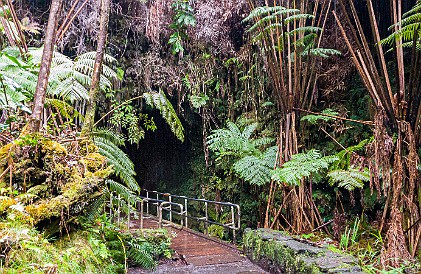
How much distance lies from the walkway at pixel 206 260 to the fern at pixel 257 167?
40.4 inches

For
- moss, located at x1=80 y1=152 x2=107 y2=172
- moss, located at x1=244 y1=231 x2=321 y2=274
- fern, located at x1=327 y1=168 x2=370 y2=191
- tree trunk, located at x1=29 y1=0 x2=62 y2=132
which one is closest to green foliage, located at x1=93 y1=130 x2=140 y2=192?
moss, located at x1=80 y1=152 x2=107 y2=172

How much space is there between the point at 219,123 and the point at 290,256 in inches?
205

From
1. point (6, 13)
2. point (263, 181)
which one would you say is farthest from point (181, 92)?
point (6, 13)

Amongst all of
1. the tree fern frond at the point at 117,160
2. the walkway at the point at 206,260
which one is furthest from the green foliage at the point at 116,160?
the walkway at the point at 206,260

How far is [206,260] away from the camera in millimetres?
4355

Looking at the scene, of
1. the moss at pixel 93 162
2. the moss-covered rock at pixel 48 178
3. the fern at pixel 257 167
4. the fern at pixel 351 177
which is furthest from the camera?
the fern at pixel 257 167

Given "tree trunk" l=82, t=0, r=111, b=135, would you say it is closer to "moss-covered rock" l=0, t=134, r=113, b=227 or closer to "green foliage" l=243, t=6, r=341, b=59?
"moss-covered rock" l=0, t=134, r=113, b=227

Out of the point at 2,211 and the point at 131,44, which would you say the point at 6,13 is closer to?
the point at 2,211

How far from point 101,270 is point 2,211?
2.86 feet

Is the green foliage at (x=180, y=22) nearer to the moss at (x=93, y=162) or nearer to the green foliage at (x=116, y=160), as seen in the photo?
the green foliage at (x=116, y=160)

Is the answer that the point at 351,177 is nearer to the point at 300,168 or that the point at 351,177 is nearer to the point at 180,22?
the point at 300,168

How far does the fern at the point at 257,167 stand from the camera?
4.96 m

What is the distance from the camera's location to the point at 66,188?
8.95 feet

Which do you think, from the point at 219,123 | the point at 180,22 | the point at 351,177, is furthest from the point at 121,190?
the point at 219,123
